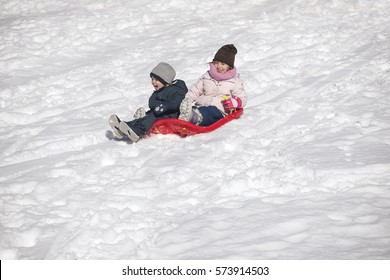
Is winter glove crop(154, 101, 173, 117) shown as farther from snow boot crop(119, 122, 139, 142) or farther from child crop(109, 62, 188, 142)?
snow boot crop(119, 122, 139, 142)

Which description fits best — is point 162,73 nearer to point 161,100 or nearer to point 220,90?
point 161,100

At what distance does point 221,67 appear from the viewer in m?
Result: 6.27

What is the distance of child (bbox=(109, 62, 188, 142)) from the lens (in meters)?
5.58

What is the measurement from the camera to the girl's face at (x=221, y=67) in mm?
6250

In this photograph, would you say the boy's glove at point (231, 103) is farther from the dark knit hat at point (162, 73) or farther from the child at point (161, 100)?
the dark knit hat at point (162, 73)

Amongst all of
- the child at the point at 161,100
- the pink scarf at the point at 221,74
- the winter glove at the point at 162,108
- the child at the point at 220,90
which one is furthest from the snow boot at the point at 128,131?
the pink scarf at the point at 221,74

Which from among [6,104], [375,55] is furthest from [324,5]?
[6,104]

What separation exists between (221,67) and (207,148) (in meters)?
1.52

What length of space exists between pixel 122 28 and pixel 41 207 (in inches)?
299

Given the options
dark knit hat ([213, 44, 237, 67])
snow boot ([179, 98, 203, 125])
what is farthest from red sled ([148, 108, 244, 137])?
dark knit hat ([213, 44, 237, 67])

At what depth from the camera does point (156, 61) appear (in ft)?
29.1

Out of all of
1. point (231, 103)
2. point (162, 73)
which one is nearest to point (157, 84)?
point (162, 73)

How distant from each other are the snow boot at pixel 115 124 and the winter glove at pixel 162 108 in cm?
52

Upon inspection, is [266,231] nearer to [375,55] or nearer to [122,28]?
[375,55]
